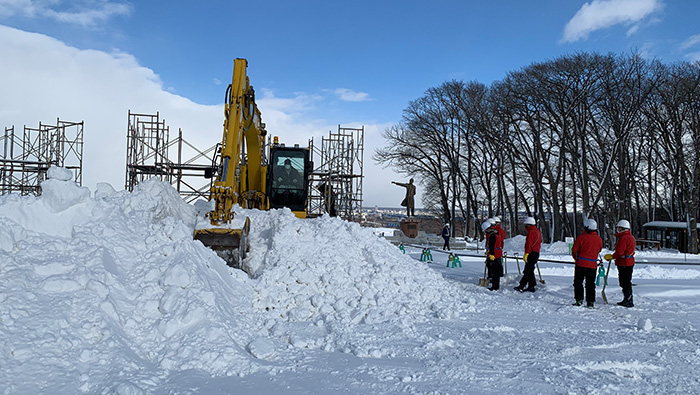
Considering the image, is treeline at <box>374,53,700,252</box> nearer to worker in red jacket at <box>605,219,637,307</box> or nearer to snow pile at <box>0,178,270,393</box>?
worker in red jacket at <box>605,219,637,307</box>

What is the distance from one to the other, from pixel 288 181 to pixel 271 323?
6.84 meters

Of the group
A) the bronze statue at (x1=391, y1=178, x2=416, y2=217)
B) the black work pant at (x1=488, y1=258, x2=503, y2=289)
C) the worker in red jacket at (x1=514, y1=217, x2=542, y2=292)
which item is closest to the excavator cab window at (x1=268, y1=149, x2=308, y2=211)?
the black work pant at (x1=488, y1=258, x2=503, y2=289)

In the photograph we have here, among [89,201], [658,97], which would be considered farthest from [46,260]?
[658,97]

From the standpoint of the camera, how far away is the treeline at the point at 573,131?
22797mm

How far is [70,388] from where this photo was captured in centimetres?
377

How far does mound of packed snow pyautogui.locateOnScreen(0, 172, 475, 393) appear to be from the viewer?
420cm

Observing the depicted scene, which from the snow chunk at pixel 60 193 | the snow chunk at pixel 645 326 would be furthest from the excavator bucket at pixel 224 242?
the snow chunk at pixel 645 326

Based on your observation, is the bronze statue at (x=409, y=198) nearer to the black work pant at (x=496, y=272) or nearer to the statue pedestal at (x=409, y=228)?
the statue pedestal at (x=409, y=228)

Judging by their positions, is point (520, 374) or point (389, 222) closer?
point (520, 374)

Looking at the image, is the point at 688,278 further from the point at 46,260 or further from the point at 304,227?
the point at 46,260

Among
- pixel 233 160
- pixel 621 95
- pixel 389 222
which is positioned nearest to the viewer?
pixel 233 160

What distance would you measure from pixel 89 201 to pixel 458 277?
8622 millimetres

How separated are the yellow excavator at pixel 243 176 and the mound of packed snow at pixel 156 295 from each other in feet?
2.48

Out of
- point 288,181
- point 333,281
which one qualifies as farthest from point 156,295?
point 288,181
